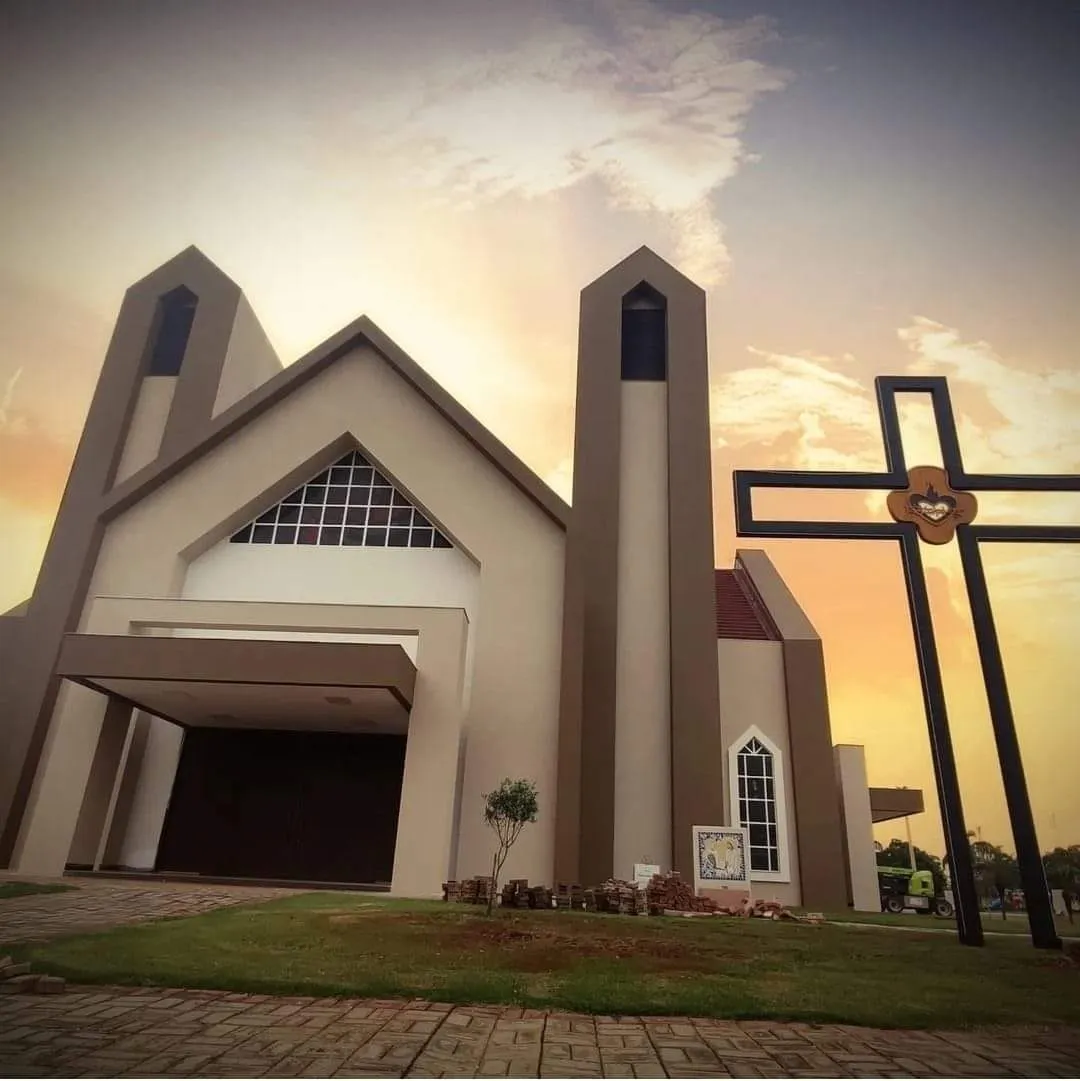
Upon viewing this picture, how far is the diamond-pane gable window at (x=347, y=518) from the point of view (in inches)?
625

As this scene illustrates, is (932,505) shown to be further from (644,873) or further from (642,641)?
(642,641)

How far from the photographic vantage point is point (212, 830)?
49.1ft

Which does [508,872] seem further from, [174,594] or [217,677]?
[174,594]

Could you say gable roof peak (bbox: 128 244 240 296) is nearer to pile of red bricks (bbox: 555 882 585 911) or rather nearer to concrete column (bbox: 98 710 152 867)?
concrete column (bbox: 98 710 152 867)

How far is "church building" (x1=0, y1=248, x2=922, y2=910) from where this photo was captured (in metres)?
12.8

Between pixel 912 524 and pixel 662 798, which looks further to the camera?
pixel 662 798

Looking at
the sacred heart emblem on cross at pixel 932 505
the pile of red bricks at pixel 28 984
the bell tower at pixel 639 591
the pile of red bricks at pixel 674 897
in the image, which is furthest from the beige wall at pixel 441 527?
the pile of red bricks at pixel 28 984

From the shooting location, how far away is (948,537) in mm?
8898

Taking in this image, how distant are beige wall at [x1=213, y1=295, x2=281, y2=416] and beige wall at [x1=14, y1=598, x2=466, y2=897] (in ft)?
20.2

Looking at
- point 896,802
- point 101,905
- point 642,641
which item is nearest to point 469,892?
point 101,905

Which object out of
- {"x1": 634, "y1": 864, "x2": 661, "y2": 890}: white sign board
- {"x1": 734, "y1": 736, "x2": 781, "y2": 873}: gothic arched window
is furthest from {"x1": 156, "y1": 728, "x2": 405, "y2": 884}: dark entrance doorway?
{"x1": 734, "y1": 736, "x2": 781, "y2": 873}: gothic arched window

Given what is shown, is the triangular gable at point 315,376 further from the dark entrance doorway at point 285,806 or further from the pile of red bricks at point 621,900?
the pile of red bricks at point 621,900

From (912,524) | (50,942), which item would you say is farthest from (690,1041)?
(912,524)

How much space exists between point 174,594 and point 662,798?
977 cm
